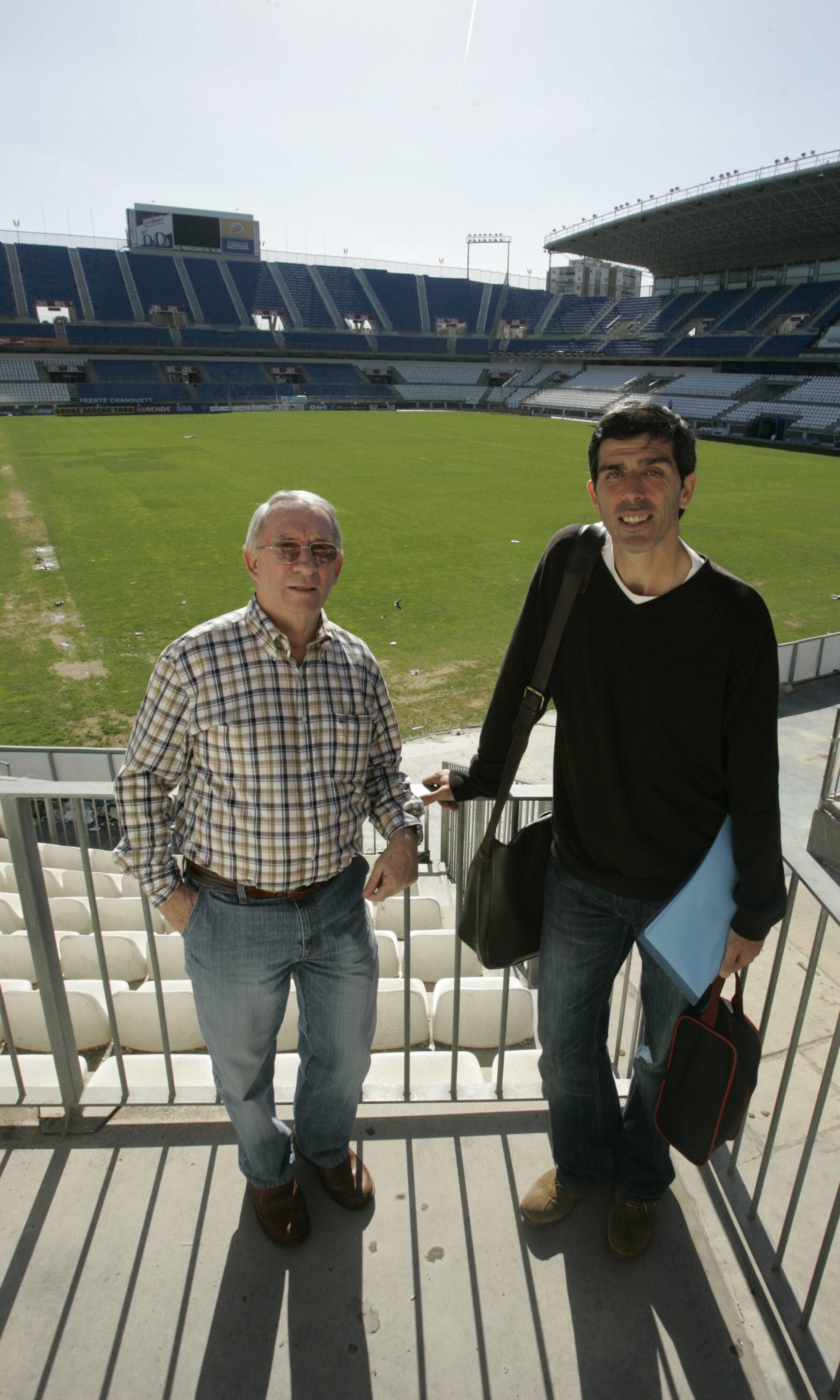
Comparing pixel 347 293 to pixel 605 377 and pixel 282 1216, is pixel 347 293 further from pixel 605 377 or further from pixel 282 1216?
pixel 282 1216

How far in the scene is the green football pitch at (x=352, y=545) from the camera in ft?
35.8

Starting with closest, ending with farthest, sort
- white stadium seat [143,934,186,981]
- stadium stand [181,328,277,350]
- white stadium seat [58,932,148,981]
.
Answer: white stadium seat [58,932,148,981] → white stadium seat [143,934,186,981] → stadium stand [181,328,277,350]

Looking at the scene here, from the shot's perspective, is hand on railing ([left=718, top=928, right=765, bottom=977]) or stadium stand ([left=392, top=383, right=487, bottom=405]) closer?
hand on railing ([left=718, top=928, right=765, bottom=977])

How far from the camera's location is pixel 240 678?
2021mm

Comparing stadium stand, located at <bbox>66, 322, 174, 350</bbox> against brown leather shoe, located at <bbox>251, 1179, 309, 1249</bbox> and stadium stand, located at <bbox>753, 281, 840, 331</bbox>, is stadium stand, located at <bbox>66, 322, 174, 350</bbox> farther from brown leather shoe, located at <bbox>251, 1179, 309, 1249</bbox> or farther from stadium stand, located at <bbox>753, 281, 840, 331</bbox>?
brown leather shoe, located at <bbox>251, 1179, 309, 1249</bbox>

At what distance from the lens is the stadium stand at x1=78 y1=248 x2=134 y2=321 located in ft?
189

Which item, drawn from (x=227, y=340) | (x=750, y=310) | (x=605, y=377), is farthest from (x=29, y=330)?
(x=750, y=310)

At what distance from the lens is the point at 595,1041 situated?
7.54 feet

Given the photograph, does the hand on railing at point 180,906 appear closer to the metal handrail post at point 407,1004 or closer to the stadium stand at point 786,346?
the metal handrail post at point 407,1004

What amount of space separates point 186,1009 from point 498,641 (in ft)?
30.1

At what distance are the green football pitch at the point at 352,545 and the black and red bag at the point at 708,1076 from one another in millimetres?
7365

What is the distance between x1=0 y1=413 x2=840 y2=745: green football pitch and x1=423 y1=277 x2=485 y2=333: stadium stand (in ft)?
132

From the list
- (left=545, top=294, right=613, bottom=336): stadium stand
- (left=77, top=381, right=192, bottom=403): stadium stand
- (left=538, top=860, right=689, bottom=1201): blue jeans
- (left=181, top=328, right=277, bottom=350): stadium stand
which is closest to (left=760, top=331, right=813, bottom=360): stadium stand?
(left=545, top=294, right=613, bottom=336): stadium stand

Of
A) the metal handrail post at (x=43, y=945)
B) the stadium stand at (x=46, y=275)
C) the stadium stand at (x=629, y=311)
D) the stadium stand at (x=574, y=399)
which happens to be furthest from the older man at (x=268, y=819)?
the stadium stand at (x=629, y=311)
